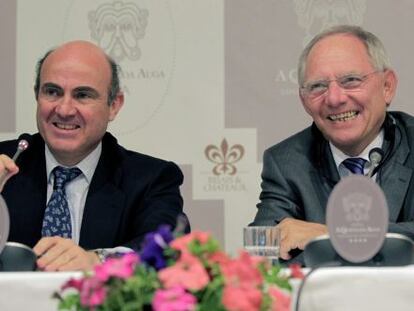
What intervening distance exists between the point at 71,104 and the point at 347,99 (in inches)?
33.9

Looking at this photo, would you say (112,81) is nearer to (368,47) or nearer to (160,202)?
(160,202)

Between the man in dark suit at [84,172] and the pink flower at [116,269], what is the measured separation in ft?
4.48

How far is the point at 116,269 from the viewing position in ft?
3.87

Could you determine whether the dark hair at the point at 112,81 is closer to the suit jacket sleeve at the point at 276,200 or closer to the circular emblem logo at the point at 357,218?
the suit jacket sleeve at the point at 276,200

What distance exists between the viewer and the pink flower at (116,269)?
1.18 meters

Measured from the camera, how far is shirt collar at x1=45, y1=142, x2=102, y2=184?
2.79 metres

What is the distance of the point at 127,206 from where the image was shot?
8.82 feet

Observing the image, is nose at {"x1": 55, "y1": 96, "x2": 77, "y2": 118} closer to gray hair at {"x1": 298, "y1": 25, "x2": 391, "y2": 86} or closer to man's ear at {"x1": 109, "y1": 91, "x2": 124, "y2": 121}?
man's ear at {"x1": 109, "y1": 91, "x2": 124, "y2": 121}

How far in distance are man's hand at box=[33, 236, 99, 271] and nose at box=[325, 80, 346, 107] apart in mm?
975

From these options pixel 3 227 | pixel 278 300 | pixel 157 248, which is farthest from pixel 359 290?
pixel 3 227

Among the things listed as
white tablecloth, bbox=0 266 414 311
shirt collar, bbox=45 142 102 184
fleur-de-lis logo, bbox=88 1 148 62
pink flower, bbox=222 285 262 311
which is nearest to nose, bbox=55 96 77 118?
shirt collar, bbox=45 142 102 184

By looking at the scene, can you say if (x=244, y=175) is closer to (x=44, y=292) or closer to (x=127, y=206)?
Result: (x=127, y=206)

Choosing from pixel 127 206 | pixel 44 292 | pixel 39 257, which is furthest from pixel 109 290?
pixel 127 206

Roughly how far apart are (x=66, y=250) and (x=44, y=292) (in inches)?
17.3
